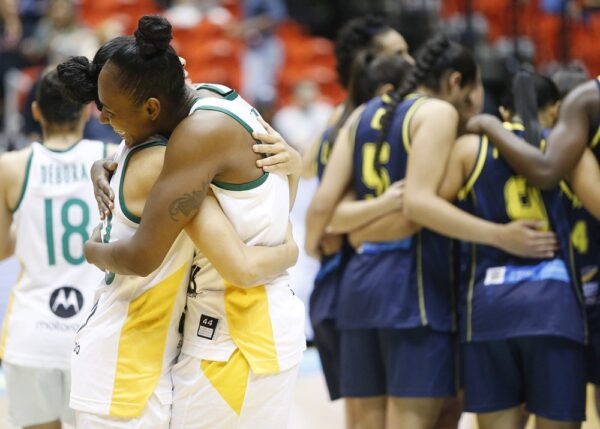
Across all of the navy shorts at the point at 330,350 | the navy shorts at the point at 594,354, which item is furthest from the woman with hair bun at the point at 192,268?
the navy shorts at the point at 330,350

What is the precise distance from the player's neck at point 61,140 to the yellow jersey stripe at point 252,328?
134cm

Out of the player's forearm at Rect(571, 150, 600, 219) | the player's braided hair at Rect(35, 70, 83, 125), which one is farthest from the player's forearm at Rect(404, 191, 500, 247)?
the player's braided hair at Rect(35, 70, 83, 125)

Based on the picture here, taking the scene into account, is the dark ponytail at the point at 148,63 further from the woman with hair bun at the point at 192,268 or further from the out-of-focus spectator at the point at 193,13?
the out-of-focus spectator at the point at 193,13

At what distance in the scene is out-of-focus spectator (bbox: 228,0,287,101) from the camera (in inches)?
441

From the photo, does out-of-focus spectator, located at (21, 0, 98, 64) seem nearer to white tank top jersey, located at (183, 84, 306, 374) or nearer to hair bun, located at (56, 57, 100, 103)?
hair bun, located at (56, 57, 100, 103)

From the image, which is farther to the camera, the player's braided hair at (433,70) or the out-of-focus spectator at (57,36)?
the out-of-focus spectator at (57,36)

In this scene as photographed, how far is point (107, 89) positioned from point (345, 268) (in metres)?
1.92

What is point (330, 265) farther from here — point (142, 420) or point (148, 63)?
point (148, 63)

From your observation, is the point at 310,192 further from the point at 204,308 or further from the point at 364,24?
the point at 204,308

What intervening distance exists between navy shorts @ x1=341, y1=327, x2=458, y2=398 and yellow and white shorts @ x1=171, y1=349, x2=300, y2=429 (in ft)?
4.04

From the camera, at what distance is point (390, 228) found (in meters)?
3.99

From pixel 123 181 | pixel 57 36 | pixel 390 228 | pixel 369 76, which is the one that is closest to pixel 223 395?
pixel 123 181

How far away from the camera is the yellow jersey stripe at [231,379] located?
8.78 ft

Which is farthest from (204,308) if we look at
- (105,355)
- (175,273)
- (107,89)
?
(107,89)
